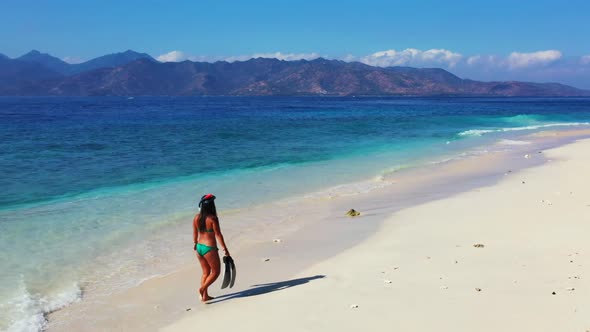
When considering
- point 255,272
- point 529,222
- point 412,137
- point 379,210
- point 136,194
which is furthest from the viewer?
point 412,137

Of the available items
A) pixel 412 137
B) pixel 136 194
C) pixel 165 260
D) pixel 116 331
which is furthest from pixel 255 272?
pixel 412 137

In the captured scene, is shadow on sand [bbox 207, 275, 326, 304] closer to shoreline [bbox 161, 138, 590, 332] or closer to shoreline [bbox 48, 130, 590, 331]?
shoreline [bbox 161, 138, 590, 332]

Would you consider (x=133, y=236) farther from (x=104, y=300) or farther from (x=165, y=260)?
(x=104, y=300)

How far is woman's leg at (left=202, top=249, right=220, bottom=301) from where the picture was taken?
7.27m

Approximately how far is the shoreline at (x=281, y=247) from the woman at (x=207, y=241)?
0.41 meters

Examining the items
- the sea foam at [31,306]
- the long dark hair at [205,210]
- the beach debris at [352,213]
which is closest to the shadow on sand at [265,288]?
the long dark hair at [205,210]

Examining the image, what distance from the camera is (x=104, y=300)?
7.48 metres

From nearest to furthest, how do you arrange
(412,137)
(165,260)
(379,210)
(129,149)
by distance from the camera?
(165,260) < (379,210) < (129,149) < (412,137)

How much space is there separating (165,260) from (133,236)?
2244 millimetres

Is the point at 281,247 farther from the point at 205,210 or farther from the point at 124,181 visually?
the point at 124,181

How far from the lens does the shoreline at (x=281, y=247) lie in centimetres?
688

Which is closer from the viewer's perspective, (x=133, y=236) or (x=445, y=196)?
(x=133, y=236)

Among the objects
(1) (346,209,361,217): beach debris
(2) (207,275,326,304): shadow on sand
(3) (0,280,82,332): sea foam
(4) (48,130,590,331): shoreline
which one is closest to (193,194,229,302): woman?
(2) (207,275,326,304): shadow on sand

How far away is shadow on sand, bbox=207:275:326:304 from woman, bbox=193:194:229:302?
231 millimetres
